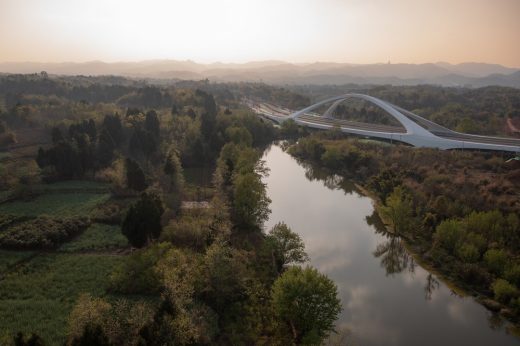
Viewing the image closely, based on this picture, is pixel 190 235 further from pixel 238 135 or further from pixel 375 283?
pixel 238 135

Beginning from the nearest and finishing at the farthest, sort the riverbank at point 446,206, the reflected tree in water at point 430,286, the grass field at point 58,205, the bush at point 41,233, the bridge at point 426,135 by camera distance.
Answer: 1. the riverbank at point 446,206
2. the reflected tree in water at point 430,286
3. the bush at point 41,233
4. the grass field at point 58,205
5. the bridge at point 426,135

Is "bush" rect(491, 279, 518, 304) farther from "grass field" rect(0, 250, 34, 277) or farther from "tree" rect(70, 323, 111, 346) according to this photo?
"grass field" rect(0, 250, 34, 277)

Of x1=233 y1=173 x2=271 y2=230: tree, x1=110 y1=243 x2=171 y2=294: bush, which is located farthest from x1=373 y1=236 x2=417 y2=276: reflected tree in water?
x1=110 y1=243 x2=171 y2=294: bush

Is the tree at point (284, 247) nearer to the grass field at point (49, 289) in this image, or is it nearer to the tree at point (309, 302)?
the tree at point (309, 302)

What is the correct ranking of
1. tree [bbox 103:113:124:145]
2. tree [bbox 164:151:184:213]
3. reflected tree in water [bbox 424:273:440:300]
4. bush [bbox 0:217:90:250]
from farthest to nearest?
tree [bbox 103:113:124:145] → tree [bbox 164:151:184:213] → bush [bbox 0:217:90:250] → reflected tree in water [bbox 424:273:440:300]

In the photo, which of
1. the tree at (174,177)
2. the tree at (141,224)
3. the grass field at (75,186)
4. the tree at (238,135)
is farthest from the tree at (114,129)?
the tree at (141,224)

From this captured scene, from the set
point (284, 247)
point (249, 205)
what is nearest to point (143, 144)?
point (249, 205)
